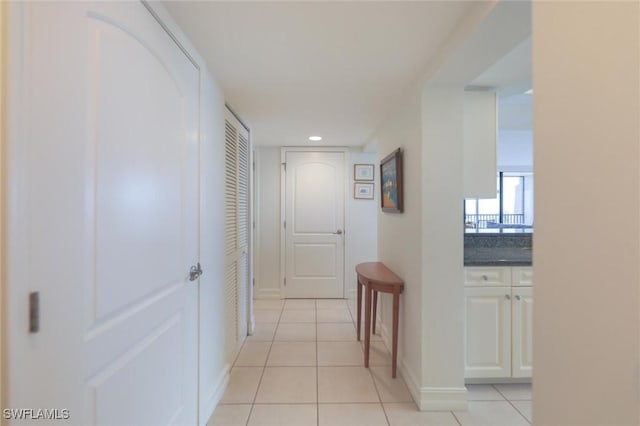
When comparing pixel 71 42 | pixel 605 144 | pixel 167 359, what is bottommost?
→ pixel 167 359

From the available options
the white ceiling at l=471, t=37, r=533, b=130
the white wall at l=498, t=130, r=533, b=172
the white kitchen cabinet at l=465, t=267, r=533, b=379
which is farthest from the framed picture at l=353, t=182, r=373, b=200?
the white wall at l=498, t=130, r=533, b=172

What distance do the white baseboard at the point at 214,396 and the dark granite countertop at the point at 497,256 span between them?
1864 millimetres

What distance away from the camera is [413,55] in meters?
1.62

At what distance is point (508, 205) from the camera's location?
6.59 meters

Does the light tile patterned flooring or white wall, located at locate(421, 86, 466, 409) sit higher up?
white wall, located at locate(421, 86, 466, 409)

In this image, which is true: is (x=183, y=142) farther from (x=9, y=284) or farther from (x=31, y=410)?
(x=31, y=410)

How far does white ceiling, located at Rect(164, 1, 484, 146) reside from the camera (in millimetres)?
1247

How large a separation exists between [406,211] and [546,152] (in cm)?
132

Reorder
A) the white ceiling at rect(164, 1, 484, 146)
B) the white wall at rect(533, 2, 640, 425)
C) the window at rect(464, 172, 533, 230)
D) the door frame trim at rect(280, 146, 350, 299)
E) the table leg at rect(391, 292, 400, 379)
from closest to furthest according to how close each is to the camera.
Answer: the white wall at rect(533, 2, 640, 425)
the white ceiling at rect(164, 1, 484, 146)
the table leg at rect(391, 292, 400, 379)
the door frame trim at rect(280, 146, 350, 299)
the window at rect(464, 172, 533, 230)

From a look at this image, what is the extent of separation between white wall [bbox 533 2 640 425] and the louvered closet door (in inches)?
77.1

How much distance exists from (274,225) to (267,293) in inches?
38.6

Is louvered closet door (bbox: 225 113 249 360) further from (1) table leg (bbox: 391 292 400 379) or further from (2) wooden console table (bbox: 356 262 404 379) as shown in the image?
(1) table leg (bbox: 391 292 400 379)

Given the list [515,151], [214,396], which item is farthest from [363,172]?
[515,151]

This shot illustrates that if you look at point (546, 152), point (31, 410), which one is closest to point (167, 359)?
point (31, 410)
